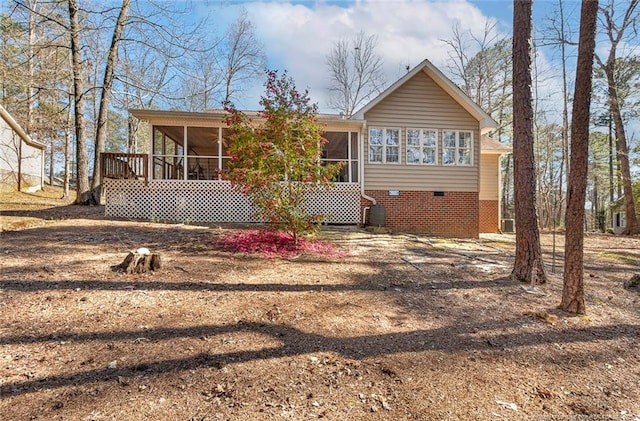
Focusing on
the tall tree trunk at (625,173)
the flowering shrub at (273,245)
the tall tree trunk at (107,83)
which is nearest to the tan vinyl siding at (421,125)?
the flowering shrub at (273,245)

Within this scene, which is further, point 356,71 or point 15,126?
point 356,71

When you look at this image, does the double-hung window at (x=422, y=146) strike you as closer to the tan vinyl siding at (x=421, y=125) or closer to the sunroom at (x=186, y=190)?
the tan vinyl siding at (x=421, y=125)

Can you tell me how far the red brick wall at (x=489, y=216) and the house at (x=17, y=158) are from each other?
20711 millimetres

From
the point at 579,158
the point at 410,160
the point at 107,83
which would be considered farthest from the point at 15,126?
the point at 579,158

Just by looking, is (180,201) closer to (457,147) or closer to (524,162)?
(524,162)

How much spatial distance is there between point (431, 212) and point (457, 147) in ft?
8.42

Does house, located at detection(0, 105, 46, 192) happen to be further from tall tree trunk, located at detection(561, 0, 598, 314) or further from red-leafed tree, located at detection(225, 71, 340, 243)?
tall tree trunk, located at detection(561, 0, 598, 314)

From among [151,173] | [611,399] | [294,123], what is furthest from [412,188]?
[611,399]

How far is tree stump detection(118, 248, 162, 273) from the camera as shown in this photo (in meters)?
4.54

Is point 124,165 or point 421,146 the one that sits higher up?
point 421,146

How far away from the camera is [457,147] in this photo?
1183 centimetres

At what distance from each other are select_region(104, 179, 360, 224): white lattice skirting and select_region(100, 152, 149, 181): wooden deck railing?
0.63 feet

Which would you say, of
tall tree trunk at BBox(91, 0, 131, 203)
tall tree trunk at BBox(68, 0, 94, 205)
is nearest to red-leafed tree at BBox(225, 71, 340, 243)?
tall tree trunk at BBox(91, 0, 131, 203)

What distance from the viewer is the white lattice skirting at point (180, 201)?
1005cm
